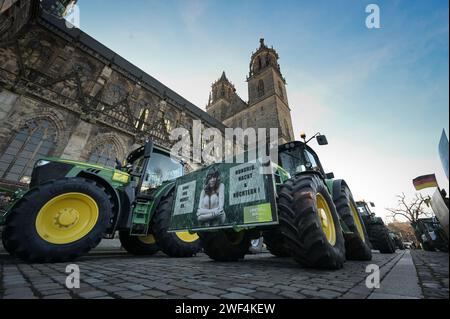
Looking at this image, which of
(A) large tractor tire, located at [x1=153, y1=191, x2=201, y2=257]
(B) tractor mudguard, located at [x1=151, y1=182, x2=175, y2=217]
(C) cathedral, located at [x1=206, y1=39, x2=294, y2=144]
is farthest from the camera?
(C) cathedral, located at [x1=206, y1=39, x2=294, y2=144]

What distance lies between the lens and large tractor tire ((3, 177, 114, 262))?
9.61 feet

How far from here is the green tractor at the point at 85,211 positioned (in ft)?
9.85

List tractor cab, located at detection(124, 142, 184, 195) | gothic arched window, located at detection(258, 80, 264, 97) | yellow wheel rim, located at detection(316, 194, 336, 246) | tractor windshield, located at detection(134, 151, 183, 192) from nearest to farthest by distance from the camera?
yellow wheel rim, located at detection(316, 194, 336, 246) → tractor cab, located at detection(124, 142, 184, 195) → tractor windshield, located at detection(134, 151, 183, 192) → gothic arched window, located at detection(258, 80, 264, 97)

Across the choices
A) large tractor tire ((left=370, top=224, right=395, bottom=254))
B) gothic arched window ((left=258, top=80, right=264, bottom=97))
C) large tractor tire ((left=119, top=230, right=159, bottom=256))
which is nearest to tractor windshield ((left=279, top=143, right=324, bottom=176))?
large tractor tire ((left=119, top=230, right=159, bottom=256))

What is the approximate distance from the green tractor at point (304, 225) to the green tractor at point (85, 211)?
1.14 meters

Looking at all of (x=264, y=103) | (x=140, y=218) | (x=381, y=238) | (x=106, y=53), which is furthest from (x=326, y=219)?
(x=264, y=103)

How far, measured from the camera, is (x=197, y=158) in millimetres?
20297

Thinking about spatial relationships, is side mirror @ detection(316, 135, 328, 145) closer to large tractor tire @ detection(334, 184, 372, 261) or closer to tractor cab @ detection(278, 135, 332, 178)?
tractor cab @ detection(278, 135, 332, 178)

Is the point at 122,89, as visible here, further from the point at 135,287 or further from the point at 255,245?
the point at 135,287

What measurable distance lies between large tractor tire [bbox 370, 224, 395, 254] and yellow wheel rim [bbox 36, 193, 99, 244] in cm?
877

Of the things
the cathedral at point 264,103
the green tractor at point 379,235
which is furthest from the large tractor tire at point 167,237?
the cathedral at point 264,103

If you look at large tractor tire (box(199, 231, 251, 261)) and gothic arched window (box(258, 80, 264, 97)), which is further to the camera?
gothic arched window (box(258, 80, 264, 97))

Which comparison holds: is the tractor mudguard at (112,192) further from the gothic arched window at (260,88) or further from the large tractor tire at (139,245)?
the gothic arched window at (260,88)

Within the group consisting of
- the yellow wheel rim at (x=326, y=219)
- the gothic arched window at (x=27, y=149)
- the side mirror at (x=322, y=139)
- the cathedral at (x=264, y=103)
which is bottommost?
the yellow wheel rim at (x=326, y=219)
